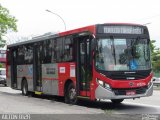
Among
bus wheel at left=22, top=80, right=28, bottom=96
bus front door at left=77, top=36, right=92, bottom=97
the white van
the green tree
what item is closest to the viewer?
bus front door at left=77, top=36, right=92, bottom=97

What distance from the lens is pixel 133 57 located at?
16.3m

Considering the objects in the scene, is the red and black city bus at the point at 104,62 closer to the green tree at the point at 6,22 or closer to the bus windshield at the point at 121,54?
the bus windshield at the point at 121,54

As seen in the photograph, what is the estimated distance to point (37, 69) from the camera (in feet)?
73.2

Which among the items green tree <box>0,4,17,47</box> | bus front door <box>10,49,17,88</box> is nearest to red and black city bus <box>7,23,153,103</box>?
bus front door <box>10,49,17,88</box>

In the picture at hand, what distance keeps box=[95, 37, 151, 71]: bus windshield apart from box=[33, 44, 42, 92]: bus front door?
639 cm

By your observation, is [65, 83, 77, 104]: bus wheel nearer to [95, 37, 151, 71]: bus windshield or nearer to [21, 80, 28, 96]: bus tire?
[95, 37, 151, 71]: bus windshield

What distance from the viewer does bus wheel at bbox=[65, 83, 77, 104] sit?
58.8ft

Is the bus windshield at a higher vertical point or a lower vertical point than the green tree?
lower

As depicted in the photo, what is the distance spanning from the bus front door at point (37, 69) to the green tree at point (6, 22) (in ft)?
125

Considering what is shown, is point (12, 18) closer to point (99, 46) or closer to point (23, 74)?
point (23, 74)

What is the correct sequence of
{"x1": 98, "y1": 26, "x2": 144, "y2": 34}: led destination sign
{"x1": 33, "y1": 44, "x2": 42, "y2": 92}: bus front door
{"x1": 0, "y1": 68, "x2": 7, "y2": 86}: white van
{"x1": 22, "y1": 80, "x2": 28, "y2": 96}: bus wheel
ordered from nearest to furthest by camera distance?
{"x1": 98, "y1": 26, "x2": 144, "y2": 34}: led destination sign → {"x1": 33, "y1": 44, "x2": 42, "y2": 92}: bus front door → {"x1": 22, "y1": 80, "x2": 28, "y2": 96}: bus wheel → {"x1": 0, "y1": 68, "x2": 7, "y2": 86}: white van

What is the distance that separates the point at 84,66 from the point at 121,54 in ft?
5.37

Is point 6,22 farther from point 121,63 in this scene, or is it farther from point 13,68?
point 121,63

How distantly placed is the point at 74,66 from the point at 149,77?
9.76 ft
